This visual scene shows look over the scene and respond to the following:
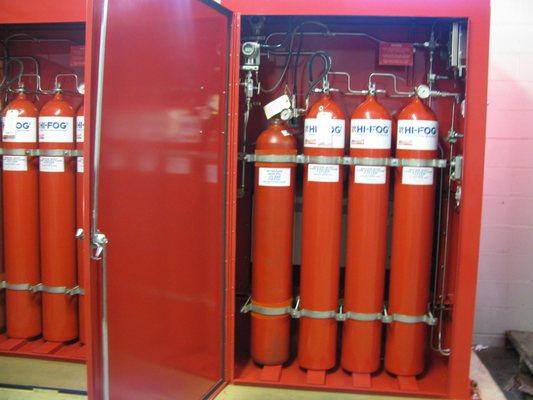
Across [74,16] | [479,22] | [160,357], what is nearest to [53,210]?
[74,16]

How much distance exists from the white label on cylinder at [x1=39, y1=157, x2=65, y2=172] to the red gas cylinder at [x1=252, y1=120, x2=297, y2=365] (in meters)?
0.96

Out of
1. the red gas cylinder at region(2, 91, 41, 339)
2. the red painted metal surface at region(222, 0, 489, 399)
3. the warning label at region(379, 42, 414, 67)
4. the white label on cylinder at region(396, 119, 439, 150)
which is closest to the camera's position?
the red painted metal surface at region(222, 0, 489, 399)

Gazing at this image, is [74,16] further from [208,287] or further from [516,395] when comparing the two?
[516,395]

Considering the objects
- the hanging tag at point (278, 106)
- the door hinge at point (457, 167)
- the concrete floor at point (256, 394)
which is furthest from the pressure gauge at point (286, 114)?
the concrete floor at point (256, 394)

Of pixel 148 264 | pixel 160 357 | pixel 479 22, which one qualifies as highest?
pixel 479 22

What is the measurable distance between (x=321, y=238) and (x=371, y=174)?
345 millimetres

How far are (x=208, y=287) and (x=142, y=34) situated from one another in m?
0.98

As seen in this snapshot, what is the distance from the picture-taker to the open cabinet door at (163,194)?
126 cm

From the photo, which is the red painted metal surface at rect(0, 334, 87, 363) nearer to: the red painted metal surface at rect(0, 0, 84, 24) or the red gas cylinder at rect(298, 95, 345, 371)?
the red gas cylinder at rect(298, 95, 345, 371)

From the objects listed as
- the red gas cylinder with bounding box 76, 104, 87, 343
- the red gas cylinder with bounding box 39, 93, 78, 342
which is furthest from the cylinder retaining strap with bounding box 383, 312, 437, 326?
the red gas cylinder with bounding box 39, 93, 78, 342

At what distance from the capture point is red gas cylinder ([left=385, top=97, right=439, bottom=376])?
1.85 m

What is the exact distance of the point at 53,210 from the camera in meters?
2.19

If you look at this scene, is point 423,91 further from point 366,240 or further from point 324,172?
point 366,240

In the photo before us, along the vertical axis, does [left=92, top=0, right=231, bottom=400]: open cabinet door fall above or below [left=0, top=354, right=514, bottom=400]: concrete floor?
above
